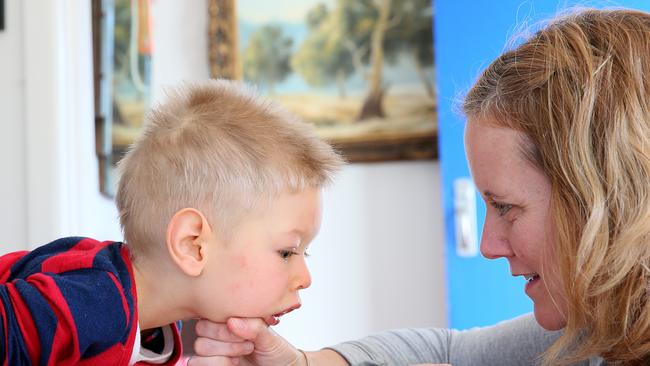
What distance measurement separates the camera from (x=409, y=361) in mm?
1449

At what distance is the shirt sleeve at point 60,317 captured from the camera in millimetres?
998

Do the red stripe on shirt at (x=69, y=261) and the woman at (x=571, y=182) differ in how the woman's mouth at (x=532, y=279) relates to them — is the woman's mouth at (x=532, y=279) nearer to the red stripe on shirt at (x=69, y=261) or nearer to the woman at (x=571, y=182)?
the woman at (x=571, y=182)

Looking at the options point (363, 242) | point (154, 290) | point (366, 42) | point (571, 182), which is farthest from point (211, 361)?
point (366, 42)

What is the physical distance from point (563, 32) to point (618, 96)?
16 centimetres

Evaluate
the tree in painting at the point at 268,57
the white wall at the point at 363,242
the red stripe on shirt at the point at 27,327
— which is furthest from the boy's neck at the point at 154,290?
the tree in painting at the point at 268,57

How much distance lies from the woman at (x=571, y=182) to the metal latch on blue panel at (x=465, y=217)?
1.69m

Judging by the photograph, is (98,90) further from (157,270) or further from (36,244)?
(157,270)

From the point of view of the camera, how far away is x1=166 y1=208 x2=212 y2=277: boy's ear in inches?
47.3

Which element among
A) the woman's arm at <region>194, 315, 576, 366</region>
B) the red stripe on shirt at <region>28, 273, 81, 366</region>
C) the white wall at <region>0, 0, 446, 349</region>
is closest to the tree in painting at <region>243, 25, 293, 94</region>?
the white wall at <region>0, 0, 446, 349</region>

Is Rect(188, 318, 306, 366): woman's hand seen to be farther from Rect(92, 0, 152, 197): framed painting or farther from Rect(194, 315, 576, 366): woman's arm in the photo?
Rect(92, 0, 152, 197): framed painting

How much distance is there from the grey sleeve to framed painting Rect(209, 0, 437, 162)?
5.50 ft

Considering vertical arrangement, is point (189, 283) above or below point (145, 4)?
below

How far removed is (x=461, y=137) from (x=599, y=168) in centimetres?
190

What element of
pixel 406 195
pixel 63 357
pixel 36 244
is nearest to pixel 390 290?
pixel 406 195
